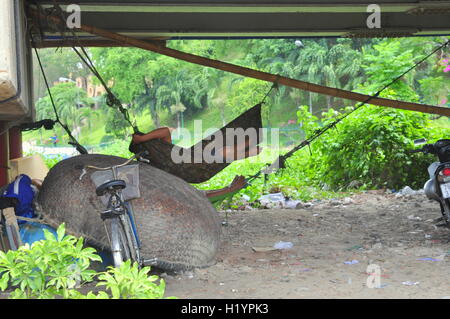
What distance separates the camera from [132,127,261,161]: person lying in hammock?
4742 millimetres

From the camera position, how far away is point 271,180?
8.56m

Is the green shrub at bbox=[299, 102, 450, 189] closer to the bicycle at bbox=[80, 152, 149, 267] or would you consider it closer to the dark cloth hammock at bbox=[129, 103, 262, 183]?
the dark cloth hammock at bbox=[129, 103, 262, 183]

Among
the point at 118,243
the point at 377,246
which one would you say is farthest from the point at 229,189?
the point at 118,243

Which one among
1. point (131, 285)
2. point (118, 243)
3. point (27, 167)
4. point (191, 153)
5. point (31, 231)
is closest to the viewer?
point (131, 285)

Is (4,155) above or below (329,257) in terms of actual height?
above

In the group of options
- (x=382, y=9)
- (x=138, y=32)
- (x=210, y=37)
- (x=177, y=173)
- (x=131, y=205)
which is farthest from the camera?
(x=210, y=37)

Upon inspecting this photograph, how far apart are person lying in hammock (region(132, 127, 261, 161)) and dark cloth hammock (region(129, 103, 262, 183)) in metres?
0.03

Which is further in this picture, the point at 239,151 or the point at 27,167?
the point at 27,167

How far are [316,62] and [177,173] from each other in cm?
2055

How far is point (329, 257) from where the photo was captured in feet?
13.7

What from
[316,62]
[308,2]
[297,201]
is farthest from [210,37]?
[316,62]

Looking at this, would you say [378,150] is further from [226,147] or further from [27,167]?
[27,167]

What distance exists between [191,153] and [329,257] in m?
1.45
